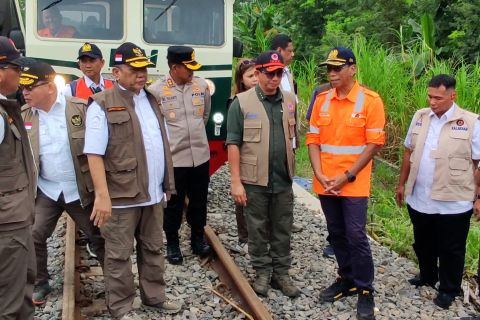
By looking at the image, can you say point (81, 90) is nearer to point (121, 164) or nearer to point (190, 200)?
point (190, 200)

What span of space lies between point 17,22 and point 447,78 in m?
6.06

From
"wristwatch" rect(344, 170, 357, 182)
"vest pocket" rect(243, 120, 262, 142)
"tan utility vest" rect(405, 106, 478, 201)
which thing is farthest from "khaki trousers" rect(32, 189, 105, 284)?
"tan utility vest" rect(405, 106, 478, 201)

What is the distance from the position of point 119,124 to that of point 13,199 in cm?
91

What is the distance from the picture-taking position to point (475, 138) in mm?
4414

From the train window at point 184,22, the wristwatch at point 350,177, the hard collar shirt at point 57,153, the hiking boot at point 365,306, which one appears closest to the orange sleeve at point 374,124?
the wristwatch at point 350,177

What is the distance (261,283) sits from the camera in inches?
181

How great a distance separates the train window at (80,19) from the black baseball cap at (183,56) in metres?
2.01

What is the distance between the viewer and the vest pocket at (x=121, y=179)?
154 inches

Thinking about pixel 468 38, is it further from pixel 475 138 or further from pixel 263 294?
pixel 263 294

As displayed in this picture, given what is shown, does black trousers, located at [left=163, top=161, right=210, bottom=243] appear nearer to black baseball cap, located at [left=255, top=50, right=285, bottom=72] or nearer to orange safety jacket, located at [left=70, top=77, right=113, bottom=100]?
orange safety jacket, located at [left=70, top=77, right=113, bottom=100]

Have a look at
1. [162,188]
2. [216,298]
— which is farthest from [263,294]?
[162,188]

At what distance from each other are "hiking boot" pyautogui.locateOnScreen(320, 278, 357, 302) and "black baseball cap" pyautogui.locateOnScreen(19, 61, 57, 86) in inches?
106

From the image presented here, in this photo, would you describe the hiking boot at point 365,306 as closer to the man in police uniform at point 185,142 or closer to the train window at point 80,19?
the man in police uniform at point 185,142

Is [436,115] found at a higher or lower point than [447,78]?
lower
